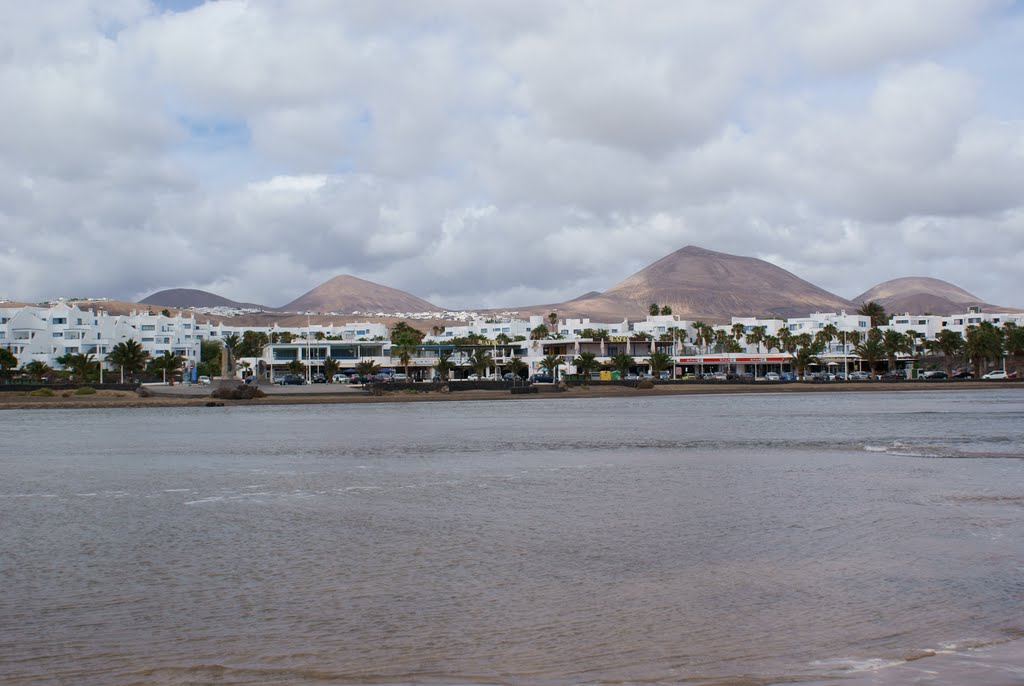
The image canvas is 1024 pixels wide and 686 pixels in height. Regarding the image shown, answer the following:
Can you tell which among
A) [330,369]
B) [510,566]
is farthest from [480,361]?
[510,566]

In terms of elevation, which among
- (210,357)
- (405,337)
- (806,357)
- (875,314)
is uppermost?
(875,314)

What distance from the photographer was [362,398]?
96.2 meters

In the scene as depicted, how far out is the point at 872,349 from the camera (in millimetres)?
130000

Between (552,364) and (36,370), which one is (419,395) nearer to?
(552,364)

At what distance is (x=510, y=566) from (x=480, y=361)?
388ft

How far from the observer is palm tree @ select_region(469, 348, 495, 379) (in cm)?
13400

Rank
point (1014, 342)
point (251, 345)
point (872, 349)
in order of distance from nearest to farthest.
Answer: point (1014, 342), point (872, 349), point (251, 345)

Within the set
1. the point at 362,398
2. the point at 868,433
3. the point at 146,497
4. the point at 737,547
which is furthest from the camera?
the point at 362,398

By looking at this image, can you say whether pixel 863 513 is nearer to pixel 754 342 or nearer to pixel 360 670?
pixel 360 670

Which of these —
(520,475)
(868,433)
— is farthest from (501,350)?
(520,475)

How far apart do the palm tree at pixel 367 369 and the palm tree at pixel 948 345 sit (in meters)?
80.0

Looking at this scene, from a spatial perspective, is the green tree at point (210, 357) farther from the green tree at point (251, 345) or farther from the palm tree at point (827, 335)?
the palm tree at point (827, 335)

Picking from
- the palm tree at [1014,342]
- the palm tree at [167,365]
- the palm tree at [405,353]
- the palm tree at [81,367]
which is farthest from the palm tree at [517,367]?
the palm tree at [1014,342]

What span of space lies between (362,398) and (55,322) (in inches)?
2589
